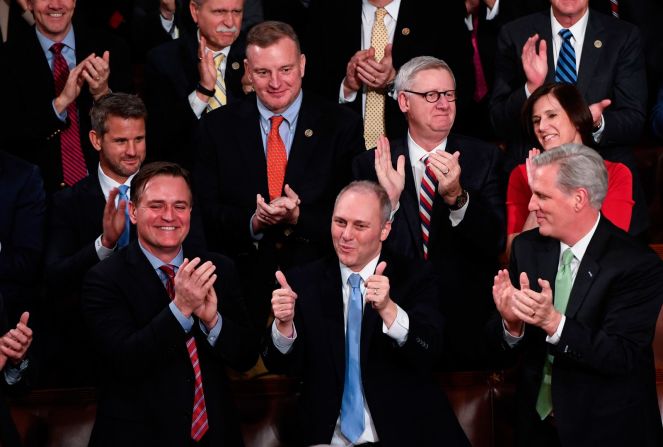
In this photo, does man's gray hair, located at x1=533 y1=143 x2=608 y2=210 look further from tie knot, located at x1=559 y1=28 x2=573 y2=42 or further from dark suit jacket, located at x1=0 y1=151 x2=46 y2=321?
dark suit jacket, located at x1=0 y1=151 x2=46 y2=321

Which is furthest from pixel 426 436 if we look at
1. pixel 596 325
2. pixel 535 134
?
pixel 535 134

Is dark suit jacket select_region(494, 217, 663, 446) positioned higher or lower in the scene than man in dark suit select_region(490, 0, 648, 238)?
lower

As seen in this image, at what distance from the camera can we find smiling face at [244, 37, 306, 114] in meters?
4.91

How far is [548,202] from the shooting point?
3959 mm

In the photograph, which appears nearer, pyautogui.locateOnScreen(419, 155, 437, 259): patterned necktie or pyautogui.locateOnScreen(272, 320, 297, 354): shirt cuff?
pyautogui.locateOnScreen(272, 320, 297, 354): shirt cuff

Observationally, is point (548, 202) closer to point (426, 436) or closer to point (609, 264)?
point (609, 264)

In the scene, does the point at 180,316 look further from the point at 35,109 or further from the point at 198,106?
the point at 35,109

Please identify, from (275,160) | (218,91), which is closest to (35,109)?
(218,91)

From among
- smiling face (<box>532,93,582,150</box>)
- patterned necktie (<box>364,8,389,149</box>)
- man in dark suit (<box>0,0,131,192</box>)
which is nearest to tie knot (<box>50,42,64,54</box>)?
man in dark suit (<box>0,0,131,192</box>)

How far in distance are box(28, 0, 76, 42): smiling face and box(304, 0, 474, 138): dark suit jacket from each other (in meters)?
1.10

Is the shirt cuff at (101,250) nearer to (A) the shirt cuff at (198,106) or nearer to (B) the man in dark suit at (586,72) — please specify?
(A) the shirt cuff at (198,106)

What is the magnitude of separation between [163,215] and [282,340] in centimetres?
60

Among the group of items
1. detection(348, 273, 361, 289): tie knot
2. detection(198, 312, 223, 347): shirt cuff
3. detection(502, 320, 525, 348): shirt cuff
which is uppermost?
detection(348, 273, 361, 289): tie knot

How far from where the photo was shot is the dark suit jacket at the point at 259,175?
490 cm
